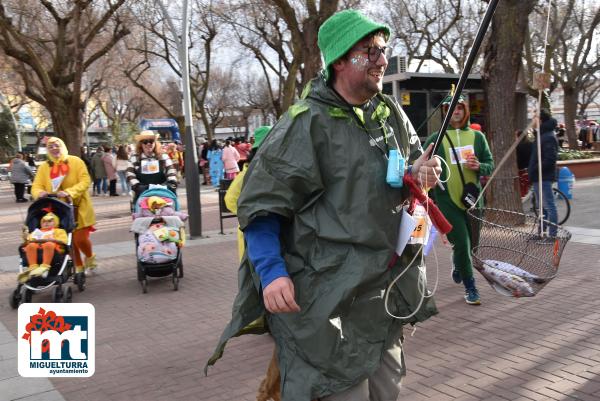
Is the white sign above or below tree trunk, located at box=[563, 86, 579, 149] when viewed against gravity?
below

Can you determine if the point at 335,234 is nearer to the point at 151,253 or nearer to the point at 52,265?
the point at 52,265

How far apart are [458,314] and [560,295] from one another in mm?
1289

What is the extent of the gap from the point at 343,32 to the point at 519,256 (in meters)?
2.19

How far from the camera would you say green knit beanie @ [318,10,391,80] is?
2.22 m

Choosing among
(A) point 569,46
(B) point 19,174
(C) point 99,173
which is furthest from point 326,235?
(A) point 569,46

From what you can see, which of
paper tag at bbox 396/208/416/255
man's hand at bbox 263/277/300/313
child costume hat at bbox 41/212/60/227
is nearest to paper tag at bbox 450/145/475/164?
paper tag at bbox 396/208/416/255

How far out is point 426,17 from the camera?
33.1 meters

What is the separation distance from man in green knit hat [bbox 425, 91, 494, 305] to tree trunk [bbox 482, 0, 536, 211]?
4.59 metres

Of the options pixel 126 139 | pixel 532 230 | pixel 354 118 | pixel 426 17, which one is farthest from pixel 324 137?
pixel 126 139

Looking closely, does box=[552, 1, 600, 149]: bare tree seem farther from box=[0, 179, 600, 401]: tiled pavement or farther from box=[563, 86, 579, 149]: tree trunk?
box=[0, 179, 600, 401]: tiled pavement

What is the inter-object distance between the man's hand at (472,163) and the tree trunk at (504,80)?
4704mm

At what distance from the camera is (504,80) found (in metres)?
10.0

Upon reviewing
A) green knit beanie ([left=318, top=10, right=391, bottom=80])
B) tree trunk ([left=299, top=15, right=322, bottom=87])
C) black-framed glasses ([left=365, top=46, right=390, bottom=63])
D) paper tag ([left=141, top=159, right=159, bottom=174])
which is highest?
tree trunk ([left=299, top=15, right=322, bottom=87])

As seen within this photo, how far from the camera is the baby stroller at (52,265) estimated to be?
6.17 m
